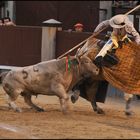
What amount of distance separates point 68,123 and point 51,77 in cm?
119

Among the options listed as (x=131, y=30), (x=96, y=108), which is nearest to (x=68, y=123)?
(x=96, y=108)

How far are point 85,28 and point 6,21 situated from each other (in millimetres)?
6732

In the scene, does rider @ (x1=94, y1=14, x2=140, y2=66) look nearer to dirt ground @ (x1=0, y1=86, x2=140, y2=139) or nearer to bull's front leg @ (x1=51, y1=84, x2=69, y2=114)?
bull's front leg @ (x1=51, y1=84, x2=69, y2=114)

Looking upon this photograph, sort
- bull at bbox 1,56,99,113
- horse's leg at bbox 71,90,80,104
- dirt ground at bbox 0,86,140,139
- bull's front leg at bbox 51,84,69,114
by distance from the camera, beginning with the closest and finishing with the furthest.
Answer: dirt ground at bbox 0,86,140,139 → bull's front leg at bbox 51,84,69,114 → bull at bbox 1,56,99,113 → horse's leg at bbox 71,90,80,104

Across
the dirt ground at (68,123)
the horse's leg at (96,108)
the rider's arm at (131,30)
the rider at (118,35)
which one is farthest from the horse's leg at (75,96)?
the rider's arm at (131,30)

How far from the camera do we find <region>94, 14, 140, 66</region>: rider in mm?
10227

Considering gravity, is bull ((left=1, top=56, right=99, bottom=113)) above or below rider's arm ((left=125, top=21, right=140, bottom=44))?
below

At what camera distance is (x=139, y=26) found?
48.9 feet

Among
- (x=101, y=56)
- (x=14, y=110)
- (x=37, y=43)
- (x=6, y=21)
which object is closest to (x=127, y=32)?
(x=101, y=56)

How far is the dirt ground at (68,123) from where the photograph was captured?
8.19 meters

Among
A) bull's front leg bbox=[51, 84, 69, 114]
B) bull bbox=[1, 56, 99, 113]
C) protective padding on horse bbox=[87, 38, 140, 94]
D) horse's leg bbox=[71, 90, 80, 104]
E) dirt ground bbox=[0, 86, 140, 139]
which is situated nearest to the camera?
dirt ground bbox=[0, 86, 140, 139]

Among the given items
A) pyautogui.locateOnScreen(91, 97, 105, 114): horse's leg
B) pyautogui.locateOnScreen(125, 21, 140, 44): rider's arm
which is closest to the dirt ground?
pyautogui.locateOnScreen(91, 97, 105, 114): horse's leg

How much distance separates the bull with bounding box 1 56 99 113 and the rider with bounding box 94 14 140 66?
0.22 metres

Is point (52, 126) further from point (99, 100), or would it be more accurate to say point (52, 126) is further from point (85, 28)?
point (85, 28)
